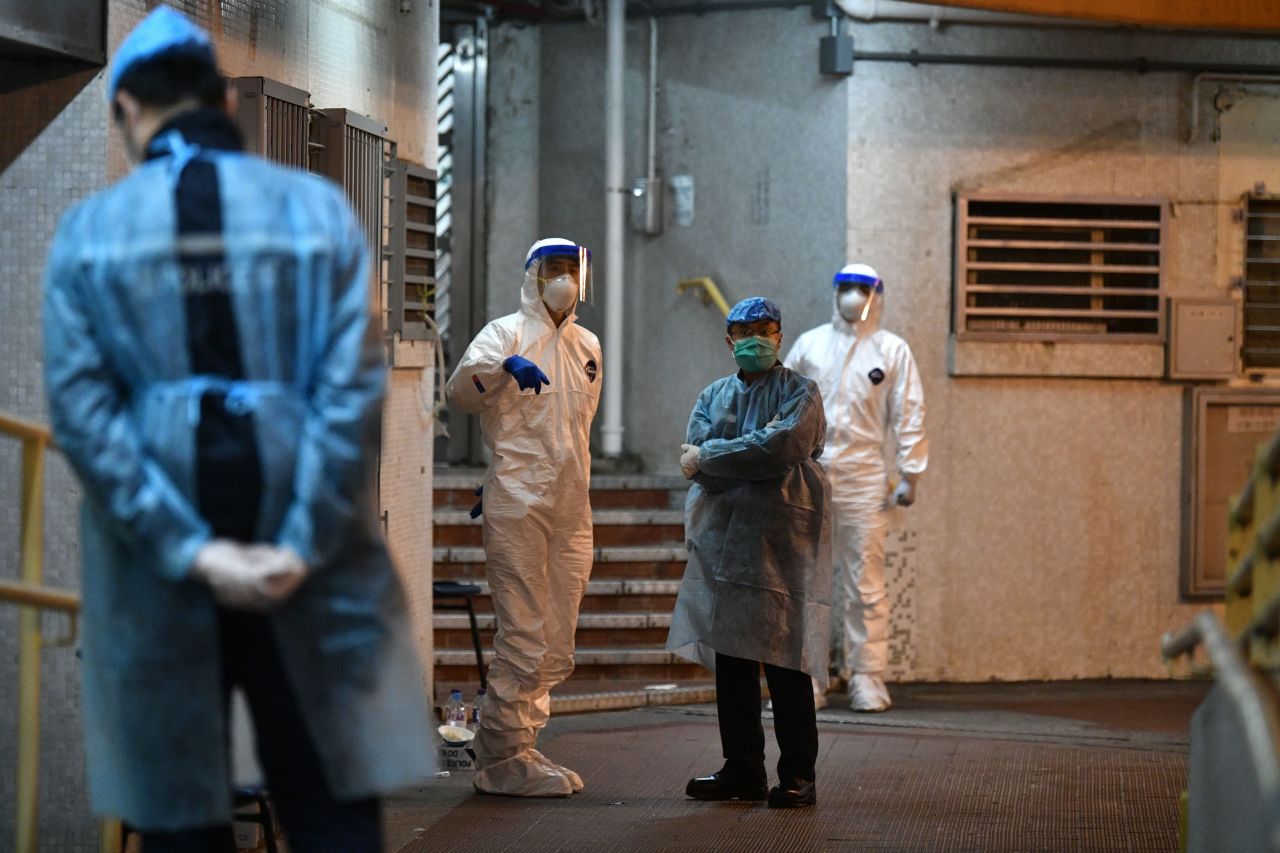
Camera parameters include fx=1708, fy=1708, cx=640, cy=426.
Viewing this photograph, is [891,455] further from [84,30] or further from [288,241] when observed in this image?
[288,241]

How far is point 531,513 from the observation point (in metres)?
5.27

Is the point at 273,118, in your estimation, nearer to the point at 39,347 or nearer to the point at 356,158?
the point at 356,158

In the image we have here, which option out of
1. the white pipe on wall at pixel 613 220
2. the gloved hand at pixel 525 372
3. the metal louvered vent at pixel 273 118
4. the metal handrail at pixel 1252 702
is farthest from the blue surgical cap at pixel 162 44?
the white pipe on wall at pixel 613 220

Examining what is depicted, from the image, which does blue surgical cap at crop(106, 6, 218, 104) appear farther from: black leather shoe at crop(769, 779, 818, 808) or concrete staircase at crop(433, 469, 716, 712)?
concrete staircase at crop(433, 469, 716, 712)

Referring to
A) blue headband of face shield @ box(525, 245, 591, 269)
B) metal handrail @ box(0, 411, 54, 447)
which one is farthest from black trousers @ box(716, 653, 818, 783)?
metal handrail @ box(0, 411, 54, 447)

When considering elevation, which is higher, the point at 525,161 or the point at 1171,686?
the point at 525,161

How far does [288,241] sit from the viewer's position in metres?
2.31

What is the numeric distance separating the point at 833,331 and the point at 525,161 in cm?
245

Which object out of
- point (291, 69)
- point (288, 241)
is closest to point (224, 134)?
point (288, 241)

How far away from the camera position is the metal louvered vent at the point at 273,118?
14.9 ft

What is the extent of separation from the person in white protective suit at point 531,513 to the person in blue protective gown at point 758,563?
1.25 feet

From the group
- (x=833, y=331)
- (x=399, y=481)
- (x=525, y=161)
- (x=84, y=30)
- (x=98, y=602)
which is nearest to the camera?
(x=98, y=602)

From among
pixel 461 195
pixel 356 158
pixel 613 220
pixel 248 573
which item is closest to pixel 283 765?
pixel 248 573

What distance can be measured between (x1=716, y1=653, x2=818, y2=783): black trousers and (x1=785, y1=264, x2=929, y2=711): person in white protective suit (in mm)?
1931
